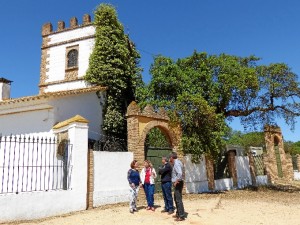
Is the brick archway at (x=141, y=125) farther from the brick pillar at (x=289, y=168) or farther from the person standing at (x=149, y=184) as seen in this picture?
the brick pillar at (x=289, y=168)

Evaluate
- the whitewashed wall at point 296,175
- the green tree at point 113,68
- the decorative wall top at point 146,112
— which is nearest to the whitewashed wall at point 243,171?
the decorative wall top at point 146,112

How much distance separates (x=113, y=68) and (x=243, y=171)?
10564mm

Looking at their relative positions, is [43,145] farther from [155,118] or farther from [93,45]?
[93,45]

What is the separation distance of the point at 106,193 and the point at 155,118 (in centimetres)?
422

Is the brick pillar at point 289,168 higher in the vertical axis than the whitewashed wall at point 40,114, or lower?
lower

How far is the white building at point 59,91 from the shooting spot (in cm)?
1310

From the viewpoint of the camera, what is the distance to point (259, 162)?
72.5 feet

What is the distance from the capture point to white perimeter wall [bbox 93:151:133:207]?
1134 cm

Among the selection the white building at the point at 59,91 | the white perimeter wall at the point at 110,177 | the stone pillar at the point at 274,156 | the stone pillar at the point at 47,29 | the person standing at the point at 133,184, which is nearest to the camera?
the person standing at the point at 133,184

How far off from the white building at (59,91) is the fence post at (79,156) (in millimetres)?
2631

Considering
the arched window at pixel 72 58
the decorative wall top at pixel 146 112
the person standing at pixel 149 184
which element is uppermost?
the arched window at pixel 72 58

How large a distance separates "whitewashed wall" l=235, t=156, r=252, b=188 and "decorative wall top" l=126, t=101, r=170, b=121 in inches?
289

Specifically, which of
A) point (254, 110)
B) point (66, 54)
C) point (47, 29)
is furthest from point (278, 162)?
point (47, 29)

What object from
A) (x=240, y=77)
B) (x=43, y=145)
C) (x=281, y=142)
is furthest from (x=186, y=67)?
(x=281, y=142)
